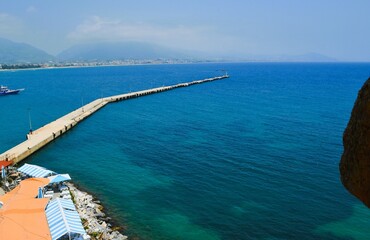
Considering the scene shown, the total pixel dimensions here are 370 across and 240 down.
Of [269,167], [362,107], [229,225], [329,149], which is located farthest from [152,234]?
[329,149]

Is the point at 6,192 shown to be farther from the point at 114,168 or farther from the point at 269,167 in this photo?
the point at 269,167

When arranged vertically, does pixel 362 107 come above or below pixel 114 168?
above

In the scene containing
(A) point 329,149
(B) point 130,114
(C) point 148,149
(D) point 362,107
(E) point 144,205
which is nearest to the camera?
(D) point 362,107

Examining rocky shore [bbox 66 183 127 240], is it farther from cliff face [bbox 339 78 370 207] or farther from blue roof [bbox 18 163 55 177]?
cliff face [bbox 339 78 370 207]

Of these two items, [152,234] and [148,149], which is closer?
[152,234]

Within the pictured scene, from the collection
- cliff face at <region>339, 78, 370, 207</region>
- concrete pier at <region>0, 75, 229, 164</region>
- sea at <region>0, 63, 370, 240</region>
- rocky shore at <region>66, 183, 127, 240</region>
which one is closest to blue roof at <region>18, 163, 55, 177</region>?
rocky shore at <region>66, 183, 127, 240</region>

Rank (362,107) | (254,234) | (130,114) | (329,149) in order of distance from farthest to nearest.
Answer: (130,114) → (329,149) → (254,234) → (362,107)

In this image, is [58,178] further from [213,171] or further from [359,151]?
[359,151]
